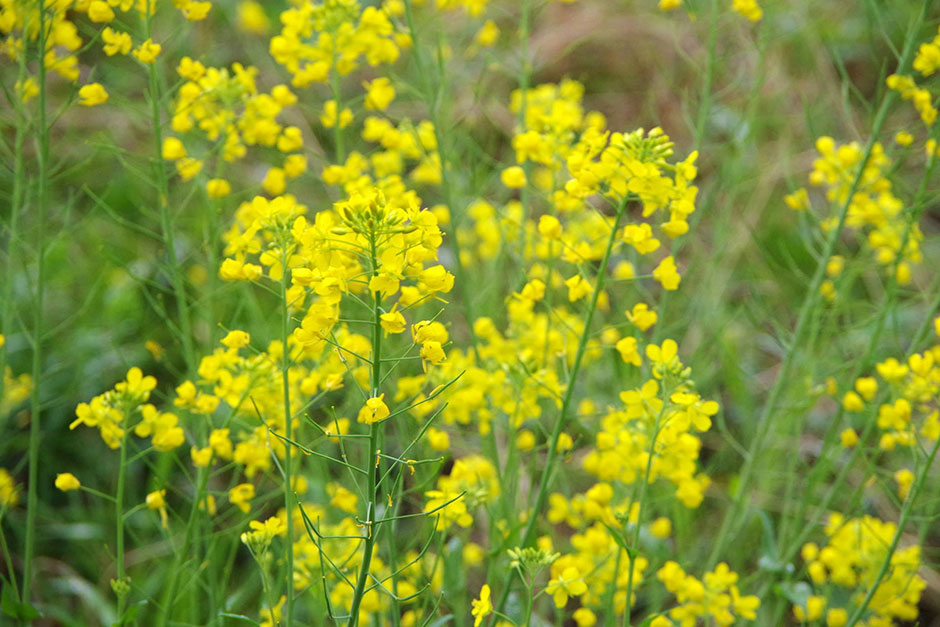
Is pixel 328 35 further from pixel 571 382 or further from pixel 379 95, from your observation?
pixel 571 382

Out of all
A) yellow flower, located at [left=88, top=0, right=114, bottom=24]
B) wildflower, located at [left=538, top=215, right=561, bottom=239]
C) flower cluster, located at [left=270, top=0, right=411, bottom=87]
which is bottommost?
wildflower, located at [left=538, top=215, right=561, bottom=239]

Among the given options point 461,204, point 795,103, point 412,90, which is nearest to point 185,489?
point 461,204

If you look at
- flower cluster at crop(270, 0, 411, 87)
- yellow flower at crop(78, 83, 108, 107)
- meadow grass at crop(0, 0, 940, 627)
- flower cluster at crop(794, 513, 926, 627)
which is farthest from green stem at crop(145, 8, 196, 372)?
flower cluster at crop(794, 513, 926, 627)

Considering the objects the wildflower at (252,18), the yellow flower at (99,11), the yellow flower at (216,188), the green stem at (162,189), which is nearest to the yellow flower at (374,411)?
the green stem at (162,189)

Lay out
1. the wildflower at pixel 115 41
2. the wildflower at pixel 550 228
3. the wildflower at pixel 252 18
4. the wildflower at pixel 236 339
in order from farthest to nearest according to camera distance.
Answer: the wildflower at pixel 252 18 → the wildflower at pixel 115 41 → the wildflower at pixel 550 228 → the wildflower at pixel 236 339

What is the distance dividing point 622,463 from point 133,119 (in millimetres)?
3960

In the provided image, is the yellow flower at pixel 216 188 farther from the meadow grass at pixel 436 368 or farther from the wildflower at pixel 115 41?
the wildflower at pixel 115 41

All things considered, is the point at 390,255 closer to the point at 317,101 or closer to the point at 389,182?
the point at 389,182

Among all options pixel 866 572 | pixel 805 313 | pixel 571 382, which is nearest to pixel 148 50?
pixel 571 382

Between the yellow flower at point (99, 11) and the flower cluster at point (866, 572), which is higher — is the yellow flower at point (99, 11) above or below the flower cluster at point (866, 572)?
above

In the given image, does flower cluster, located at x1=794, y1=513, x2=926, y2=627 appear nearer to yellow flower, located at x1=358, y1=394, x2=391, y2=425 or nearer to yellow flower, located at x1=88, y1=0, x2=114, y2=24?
yellow flower, located at x1=358, y1=394, x2=391, y2=425

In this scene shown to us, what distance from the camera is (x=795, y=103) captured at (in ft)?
18.2

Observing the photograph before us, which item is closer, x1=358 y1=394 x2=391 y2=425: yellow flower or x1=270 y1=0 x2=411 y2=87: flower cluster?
x1=358 y1=394 x2=391 y2=425: yellow flower

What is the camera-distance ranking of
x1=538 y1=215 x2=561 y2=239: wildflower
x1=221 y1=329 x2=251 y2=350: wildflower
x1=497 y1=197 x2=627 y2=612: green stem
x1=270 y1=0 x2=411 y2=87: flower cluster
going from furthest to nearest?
x1=270 y1=0 x2=411 y2=87: flower cluster, x1=538 y1=215 x2=561 y2=239: wildflower, x1=497 y1=197 x2=627 y2=612: green stem, x1=221 y1=329 x2=251 y2=350: wildflower
